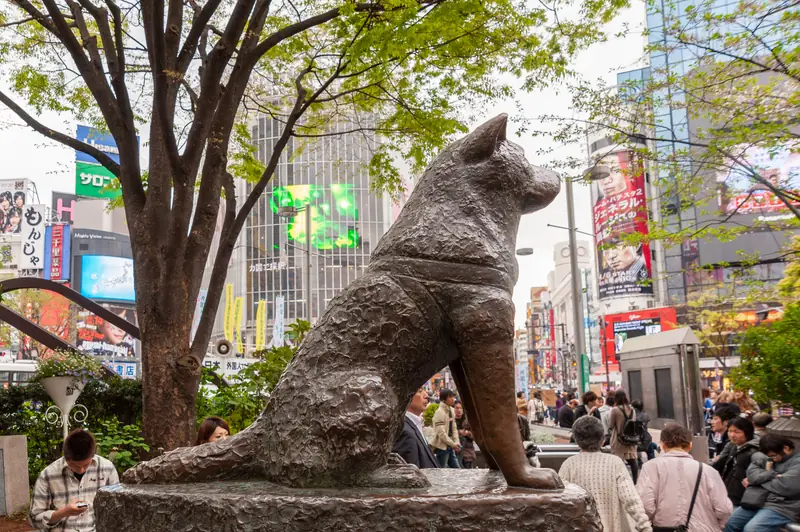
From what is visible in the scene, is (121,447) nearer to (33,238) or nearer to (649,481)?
(649,481)

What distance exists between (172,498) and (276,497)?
0.37 metres

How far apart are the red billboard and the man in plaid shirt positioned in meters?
44.3

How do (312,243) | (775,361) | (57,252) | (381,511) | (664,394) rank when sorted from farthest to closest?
(312,243)
(57,252)
(664,394)
(775,361)
(381,511)

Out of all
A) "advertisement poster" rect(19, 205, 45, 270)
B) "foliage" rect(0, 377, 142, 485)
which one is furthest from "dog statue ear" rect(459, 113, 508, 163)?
"advertisement poster" rect(19, 205, 45, 270)

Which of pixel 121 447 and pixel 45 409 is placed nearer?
pixel 121 447

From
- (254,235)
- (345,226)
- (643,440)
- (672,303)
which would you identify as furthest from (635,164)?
(254,235)

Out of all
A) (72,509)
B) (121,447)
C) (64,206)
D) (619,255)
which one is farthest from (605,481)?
(64,206)

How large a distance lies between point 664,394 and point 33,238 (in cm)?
4534

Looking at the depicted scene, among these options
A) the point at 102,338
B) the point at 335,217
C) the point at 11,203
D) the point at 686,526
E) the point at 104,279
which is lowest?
the point at 686,526

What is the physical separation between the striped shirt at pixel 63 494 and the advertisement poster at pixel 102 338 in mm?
51067

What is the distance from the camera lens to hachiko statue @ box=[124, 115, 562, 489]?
2205mm

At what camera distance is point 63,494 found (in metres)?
4.32

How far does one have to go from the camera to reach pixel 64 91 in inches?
394

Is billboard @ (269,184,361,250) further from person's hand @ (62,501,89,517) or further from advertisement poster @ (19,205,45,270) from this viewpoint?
person's hand @ (62,501,89,517)
